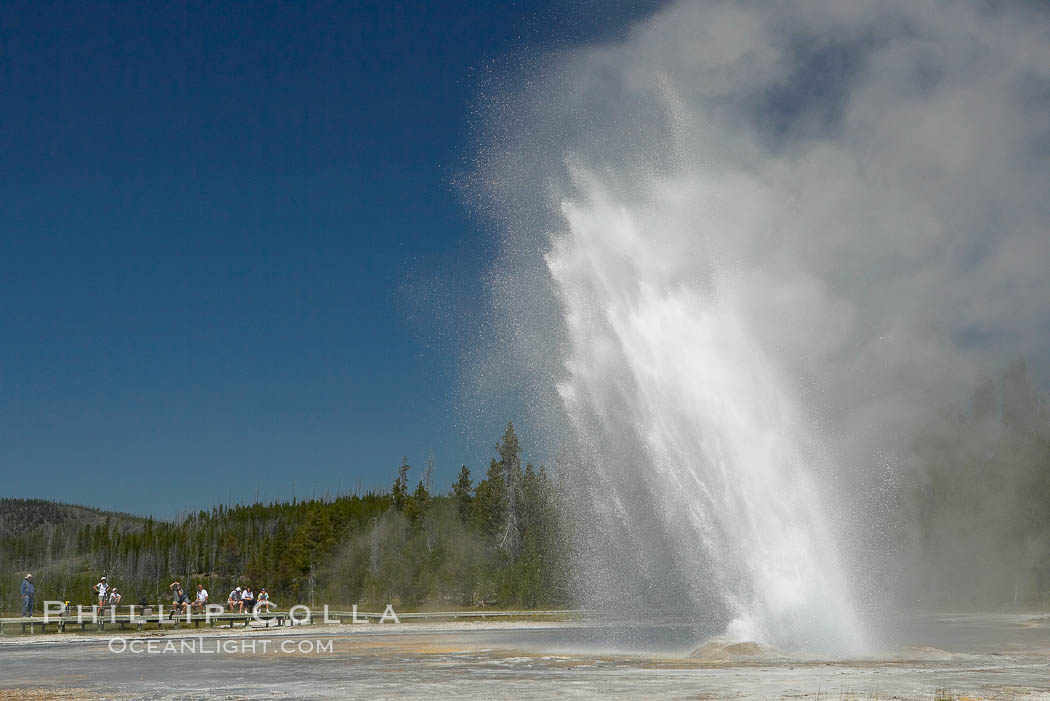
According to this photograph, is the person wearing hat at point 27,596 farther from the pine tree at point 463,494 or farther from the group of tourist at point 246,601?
the pine tree at point 463,494

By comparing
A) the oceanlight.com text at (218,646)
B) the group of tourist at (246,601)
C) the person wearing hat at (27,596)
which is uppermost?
the person wearing hat at (27,596)

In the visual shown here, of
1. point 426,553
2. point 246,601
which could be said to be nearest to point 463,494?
point 426,553

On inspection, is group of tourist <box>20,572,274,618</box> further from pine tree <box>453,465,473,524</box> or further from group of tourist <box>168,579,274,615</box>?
pine tree <box>453,465,473,524</box>

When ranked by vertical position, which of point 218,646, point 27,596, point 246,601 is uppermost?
point 27,596

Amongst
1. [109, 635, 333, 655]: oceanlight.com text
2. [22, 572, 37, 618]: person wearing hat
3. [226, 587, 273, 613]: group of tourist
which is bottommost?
[109, 635, 333, 655]: oceanlight.com text

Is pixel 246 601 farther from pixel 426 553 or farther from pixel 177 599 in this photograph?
pixel 426 553

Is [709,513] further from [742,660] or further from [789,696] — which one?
[789,696]

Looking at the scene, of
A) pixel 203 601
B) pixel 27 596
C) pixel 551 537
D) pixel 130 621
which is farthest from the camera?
pixel 551 537

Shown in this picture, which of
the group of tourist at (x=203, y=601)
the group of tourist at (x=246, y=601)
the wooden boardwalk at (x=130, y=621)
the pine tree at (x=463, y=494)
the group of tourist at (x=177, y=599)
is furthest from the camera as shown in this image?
the pine tree at (x=463, y=494)

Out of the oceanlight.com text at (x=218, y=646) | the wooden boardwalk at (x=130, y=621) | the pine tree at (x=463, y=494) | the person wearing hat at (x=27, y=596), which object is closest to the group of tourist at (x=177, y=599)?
the person wearing hat at (x=27, y=596)

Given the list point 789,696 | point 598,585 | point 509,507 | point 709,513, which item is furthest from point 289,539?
point 789,696

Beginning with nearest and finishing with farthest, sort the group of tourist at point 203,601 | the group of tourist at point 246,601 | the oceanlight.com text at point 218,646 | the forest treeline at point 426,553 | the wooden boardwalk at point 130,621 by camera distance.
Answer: the oceanlight.com text at point 218,646 < the wooden boardwalk at point 130,621 < the group of tourist at point 203,601 < the group of tourist at point 246,601 < the forest treeline at point 426,553

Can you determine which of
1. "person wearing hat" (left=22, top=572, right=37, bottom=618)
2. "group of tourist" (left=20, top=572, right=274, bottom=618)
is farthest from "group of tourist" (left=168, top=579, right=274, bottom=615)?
"person wearing hat" (left=22, top=572, right=37, bottom=618)

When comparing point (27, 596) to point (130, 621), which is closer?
point (130, 621)
